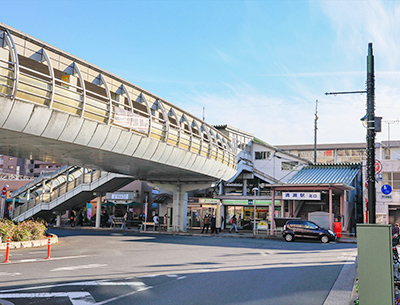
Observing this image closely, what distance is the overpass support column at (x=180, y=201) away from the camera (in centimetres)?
3662

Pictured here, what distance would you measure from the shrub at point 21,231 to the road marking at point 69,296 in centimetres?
1214

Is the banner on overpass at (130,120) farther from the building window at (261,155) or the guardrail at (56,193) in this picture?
the building window at (261,155)

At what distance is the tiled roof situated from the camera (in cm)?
3544

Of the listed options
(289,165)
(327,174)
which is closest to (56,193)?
(327,174)

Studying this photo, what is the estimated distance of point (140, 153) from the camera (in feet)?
79.0

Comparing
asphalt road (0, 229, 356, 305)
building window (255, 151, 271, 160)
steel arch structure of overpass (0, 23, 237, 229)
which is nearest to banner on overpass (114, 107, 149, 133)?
steel arch structure of overpass (0, 23, 237, 229)

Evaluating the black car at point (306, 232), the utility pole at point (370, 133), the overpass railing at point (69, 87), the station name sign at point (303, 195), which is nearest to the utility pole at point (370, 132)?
the utility pole at point (370, 133)

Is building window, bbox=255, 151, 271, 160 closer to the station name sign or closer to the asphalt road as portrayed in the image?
the station name sign

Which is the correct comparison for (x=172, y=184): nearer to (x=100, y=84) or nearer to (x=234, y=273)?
(x=100, y=84)

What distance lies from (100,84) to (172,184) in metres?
16.3

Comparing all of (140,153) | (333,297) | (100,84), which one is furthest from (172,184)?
(333,297)

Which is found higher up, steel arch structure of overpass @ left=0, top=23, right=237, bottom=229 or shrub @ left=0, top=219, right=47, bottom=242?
steel arch structure of overpass @ left=0, top=23, right=237, bottom=229

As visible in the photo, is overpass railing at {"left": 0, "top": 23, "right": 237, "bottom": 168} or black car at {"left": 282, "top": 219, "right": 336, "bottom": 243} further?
black car at {"left": 282, "top": 219, "right": 336, "bottom": 243}

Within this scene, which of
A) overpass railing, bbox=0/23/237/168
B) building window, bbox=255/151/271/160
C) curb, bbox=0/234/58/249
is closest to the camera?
overpass railing, bbox=0/23/237/168
